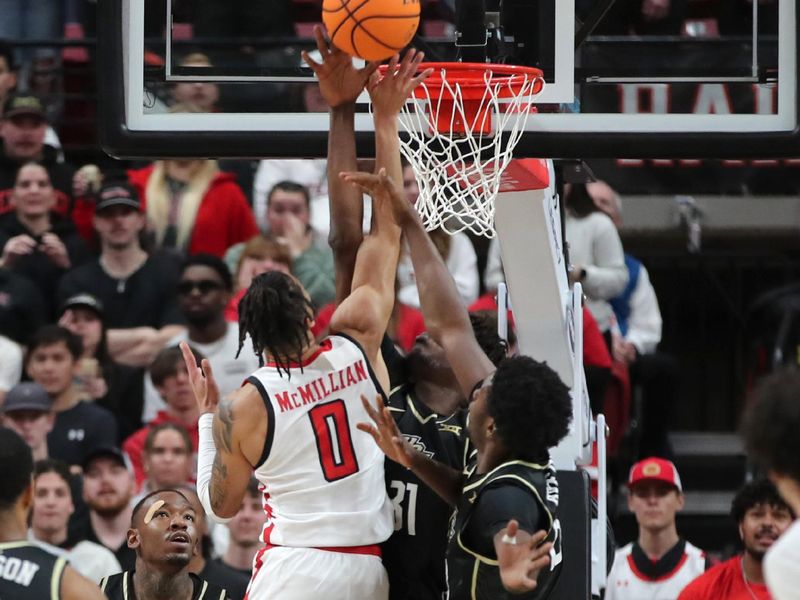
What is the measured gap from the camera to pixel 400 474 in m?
5.27

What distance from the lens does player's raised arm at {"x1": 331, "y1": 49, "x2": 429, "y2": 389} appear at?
502cm

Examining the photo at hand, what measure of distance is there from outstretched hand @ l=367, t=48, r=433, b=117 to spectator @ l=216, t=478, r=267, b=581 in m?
3.10

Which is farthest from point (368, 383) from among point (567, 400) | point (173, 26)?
point (173, 26)

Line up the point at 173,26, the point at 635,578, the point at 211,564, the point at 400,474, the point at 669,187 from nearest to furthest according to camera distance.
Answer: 1. the point at 400,474
2. the point at 173,26
3. the point at 211,564
4. the point at 635,578
5. the point at 669,187

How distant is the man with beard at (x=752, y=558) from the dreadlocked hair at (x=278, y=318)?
2.64 metres

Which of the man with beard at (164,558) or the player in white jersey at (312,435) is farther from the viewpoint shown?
the man with beard at (164,558)

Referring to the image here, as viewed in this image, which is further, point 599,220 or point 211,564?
point 599,220

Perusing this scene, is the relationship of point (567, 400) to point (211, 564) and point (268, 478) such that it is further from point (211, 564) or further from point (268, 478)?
point (211, 564)

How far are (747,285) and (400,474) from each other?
6.58m

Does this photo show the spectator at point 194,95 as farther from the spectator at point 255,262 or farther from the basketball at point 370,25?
the spectator at point 255,262

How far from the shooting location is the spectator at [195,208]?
31.0 ft

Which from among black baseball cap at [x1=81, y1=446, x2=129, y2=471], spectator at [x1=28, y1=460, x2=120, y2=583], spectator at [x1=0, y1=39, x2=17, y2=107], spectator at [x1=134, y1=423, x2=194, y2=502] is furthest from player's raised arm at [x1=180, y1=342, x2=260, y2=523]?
spectator at [x1=0, y1=39, x2=17, y2=107]

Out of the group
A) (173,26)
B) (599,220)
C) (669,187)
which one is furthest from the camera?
(669,187)

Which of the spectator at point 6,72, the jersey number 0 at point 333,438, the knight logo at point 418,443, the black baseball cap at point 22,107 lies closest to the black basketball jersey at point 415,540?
the knight logo at point 418,443
